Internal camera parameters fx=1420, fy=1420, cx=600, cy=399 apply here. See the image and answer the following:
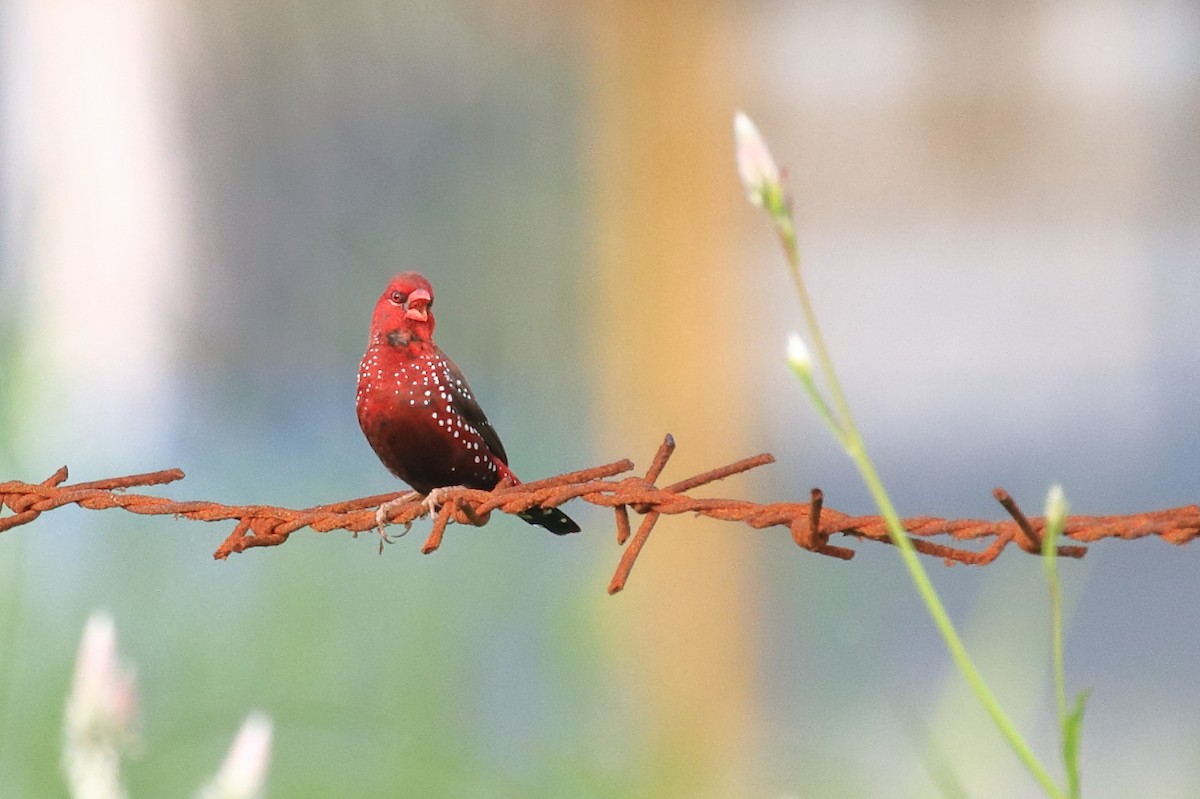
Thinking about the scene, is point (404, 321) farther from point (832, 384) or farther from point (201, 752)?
point (201, 752)

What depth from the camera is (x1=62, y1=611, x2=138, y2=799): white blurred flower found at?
726mm

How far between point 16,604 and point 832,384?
0.66m

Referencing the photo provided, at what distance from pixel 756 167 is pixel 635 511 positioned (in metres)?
0.29

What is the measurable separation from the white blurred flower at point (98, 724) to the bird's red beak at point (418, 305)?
38 centimetres

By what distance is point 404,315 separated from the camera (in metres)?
1.06

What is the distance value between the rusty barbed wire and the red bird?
0.39ft

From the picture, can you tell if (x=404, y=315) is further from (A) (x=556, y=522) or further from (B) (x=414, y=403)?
(A) (x=556, y=522)

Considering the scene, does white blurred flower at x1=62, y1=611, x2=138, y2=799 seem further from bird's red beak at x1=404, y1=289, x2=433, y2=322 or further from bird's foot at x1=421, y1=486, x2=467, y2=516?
bird's red beak at x1=404, y1=289, x2=433, y2=322

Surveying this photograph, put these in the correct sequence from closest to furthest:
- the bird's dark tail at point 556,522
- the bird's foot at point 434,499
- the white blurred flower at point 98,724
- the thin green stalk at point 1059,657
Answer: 1. the thin green stalk at point 1059,657
2. the white blurred flower at point 98,724
3. the bird's foot at point 434,499
4. the bird's dark tail at point 556,522

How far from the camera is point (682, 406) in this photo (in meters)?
2.90

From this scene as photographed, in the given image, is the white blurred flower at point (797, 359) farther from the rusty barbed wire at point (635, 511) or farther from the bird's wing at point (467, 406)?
Answer: the bird's wing at point (467, 406)

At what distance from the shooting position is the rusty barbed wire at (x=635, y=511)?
1.96 feet

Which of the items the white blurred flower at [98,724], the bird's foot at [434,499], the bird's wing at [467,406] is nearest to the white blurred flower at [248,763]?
the white blurred flower at [98,724]

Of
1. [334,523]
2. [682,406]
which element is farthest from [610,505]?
[682,406]
